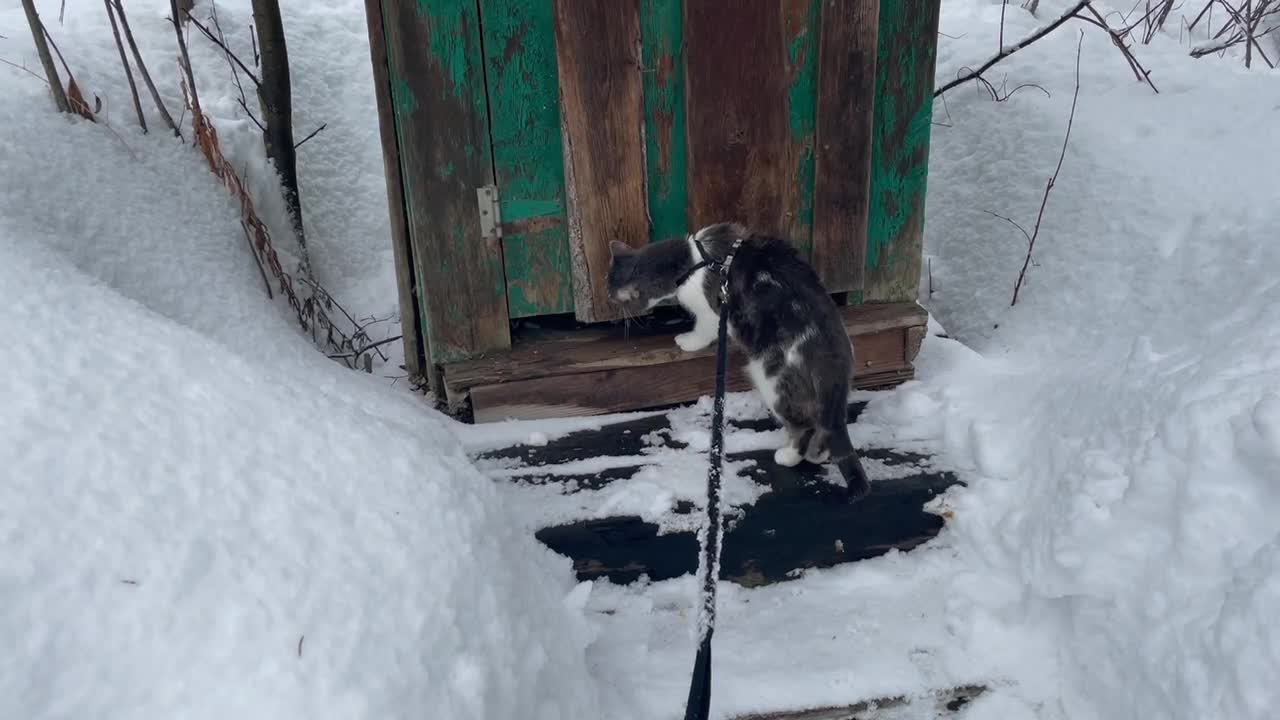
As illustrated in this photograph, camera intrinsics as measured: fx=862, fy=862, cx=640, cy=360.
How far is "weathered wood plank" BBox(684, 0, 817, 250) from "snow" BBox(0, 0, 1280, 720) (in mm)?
720

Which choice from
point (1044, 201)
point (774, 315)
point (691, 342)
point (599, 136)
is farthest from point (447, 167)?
point (1044, 201)

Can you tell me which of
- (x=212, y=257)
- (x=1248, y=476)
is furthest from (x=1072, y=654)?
(x=212, y=257)

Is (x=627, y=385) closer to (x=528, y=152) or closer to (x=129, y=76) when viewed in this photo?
(x=528, y=152)

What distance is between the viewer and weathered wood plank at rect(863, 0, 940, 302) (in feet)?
9.47

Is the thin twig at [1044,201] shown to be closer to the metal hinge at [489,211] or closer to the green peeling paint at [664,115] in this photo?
the green peeling paint at [664,115]

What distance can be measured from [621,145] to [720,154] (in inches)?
13.4

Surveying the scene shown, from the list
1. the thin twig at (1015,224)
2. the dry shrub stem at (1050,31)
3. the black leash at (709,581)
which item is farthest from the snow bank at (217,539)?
the dry shrub stem at (1050,31)

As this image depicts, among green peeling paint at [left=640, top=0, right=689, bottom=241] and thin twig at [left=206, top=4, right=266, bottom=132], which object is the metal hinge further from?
thin twig at [left=206, top=4, right=266, bottom=132]

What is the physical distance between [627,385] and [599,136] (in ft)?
2.88

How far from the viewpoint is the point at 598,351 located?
307cm

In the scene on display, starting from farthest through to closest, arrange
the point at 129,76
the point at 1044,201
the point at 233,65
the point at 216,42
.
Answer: the point at 233,65 → the point at 216,42 → the point at 1044,201 → the point at 129,76

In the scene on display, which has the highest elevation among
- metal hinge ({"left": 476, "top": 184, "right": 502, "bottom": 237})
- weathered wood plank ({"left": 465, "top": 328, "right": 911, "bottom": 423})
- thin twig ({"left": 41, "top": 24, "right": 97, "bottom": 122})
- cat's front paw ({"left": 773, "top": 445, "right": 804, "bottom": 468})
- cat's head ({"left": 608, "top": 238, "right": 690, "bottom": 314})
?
thin twig ({"left": 41, "top": 24, "right": 97, "bottom": 122})

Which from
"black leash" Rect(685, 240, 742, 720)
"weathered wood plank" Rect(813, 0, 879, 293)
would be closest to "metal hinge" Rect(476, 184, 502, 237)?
"black leash" Rect(685, 240, 742, 720)

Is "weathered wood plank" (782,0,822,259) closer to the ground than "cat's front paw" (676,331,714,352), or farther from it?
farther from it
